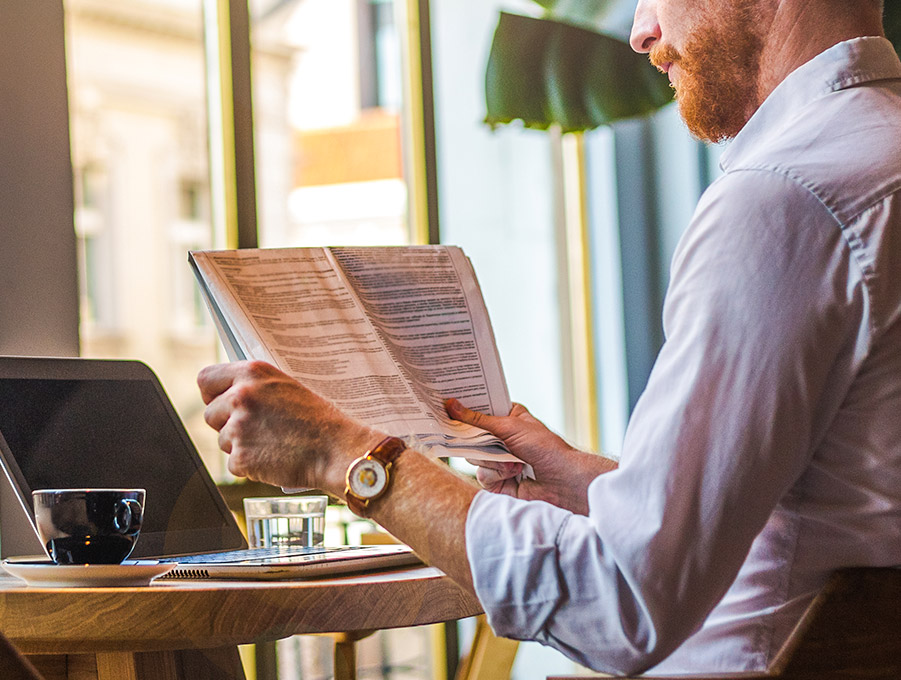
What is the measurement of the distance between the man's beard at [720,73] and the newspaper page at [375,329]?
1.17 ft

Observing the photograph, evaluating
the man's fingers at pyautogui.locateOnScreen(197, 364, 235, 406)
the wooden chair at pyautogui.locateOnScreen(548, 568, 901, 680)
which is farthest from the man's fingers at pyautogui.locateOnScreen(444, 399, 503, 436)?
the wooden chair at pyautogui.locateOnScreen(548, 568, 901, 680)

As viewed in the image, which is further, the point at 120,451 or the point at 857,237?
the point at 120,451

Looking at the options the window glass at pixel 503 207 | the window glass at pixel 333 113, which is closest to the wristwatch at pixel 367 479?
the window glass at pixel 333 113

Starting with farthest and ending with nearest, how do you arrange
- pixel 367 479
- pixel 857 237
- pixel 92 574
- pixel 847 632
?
A: pixel 92 574, pixel 367 479, pixel 857 237, pixel 847 632

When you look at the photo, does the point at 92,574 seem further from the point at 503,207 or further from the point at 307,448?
the point at 503,207

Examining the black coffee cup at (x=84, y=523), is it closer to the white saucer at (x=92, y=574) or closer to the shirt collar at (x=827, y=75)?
the white saucer at (x=92, y=574)

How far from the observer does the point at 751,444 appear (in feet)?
2.73

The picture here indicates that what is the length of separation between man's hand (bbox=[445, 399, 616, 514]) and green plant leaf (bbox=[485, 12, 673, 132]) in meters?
1.84

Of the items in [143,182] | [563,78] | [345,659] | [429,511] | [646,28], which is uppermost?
[143,182]

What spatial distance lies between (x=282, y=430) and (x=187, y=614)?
0.67 ft

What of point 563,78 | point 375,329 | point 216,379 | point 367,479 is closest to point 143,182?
point 563,78

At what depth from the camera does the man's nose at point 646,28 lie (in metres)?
1.25

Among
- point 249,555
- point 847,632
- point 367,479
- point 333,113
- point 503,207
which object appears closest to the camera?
point 847,632

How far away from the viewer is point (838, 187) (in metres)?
0.88
